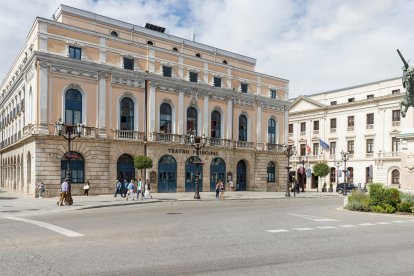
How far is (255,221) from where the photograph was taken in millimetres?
17531

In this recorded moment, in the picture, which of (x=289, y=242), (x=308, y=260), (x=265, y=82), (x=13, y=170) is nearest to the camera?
(x=308, y=260)

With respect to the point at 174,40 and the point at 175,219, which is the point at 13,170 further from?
the point at 175,219

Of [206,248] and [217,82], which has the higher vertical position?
[217,82]

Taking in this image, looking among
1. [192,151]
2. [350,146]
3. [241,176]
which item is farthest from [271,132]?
[350,146]

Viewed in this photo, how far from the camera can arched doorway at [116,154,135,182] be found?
39594mm

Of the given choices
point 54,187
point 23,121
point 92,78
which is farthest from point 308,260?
point 23,121

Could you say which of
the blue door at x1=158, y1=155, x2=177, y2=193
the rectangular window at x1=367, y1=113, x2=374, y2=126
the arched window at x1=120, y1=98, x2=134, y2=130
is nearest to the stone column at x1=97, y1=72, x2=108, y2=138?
the arched window at x1=120, y1=98, x2=134, y2=130

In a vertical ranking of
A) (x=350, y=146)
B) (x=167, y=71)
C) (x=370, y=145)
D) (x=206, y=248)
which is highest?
(x=167, y=71)

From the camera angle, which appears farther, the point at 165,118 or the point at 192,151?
the point at 192,151

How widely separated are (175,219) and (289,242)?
7.01 meters

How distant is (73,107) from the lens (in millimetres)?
37094

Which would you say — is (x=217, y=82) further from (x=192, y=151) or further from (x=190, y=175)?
(x=190, y=175)

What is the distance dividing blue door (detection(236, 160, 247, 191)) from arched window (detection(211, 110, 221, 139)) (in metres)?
4.75

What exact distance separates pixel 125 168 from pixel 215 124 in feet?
40.8
